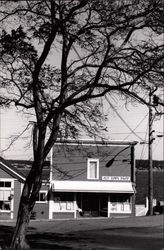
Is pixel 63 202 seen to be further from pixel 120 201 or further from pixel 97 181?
pixel 120 201

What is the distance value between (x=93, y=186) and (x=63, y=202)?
126 inches

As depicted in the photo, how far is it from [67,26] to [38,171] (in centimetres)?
496

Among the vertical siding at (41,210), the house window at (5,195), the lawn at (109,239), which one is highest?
the house window at (5,195)

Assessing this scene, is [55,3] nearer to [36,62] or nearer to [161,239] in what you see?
[36,62]

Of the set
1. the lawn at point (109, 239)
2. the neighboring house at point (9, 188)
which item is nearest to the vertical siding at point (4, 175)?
the neighboring house at point (9, 188)

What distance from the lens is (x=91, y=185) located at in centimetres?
4731

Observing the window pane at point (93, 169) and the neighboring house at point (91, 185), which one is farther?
the window pane at point (93, 169)

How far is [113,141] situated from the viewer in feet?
154

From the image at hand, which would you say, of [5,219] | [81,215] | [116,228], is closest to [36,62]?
[116,228]

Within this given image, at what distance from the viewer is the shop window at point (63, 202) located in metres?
47.1

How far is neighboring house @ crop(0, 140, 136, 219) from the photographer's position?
153 ft

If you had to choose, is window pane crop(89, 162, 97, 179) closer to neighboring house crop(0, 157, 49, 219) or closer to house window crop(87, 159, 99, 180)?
house window crop(87, 159, 99, 180)

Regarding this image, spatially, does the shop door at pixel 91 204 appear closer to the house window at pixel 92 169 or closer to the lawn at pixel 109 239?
the house window at pixel 92 169

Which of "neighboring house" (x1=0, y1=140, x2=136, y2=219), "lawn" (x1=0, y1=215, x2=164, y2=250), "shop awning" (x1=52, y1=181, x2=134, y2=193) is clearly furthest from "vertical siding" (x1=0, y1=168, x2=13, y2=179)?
"lawn" (x1=0, y1=215, x2=164, y2=250)
